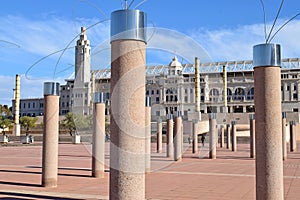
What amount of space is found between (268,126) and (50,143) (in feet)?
21.5

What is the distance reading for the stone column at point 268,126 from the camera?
20.5 ft

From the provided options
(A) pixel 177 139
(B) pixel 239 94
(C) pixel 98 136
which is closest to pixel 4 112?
(B) pixel 239 94

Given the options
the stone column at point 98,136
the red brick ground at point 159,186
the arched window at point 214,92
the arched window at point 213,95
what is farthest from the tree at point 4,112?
the red brick ground at point 159,186

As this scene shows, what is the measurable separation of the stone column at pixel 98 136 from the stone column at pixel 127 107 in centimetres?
768

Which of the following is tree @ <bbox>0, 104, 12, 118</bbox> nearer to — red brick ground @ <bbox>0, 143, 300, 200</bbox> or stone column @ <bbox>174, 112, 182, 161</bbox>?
stone column @ <bbox>174, 112, 182, 161</bbox>

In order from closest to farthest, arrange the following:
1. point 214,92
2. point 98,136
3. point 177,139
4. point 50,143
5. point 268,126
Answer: point 268,126 < point 50,143 < point 98,136 < point 177,139 < point 214,92

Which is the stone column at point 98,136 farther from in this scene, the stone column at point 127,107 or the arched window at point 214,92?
the arched window at point 214,92

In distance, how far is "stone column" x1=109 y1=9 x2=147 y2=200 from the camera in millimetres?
5258

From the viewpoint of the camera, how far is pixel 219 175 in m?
13.6

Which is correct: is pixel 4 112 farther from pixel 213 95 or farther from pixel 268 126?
pixel 268 126

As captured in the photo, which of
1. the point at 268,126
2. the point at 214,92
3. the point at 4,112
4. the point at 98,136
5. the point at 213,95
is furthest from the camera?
the point at 4,112

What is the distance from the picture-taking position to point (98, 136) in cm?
1322

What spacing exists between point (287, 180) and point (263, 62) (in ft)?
23.1

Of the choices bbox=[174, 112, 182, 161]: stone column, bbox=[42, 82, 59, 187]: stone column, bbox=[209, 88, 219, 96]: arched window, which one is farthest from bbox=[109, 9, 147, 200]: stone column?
bbox=[209, 88, 219, 96]: arched window
